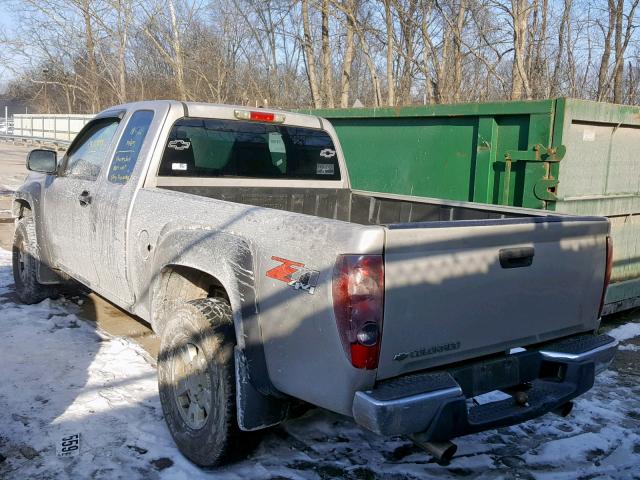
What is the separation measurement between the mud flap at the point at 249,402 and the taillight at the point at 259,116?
2.18m

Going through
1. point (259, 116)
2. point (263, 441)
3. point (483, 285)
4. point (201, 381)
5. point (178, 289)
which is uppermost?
point (259, 116)

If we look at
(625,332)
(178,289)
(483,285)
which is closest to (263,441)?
(178,289)

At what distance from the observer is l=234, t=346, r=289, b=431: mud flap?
285 centimetres

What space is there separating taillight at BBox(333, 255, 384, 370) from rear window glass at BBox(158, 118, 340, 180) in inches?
86.7

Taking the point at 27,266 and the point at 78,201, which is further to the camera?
the point at 27,266

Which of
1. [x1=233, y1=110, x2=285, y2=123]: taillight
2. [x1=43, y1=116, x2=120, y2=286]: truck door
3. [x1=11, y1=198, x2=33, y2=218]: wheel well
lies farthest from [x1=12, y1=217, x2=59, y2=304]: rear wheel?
[x1=233, y1=110, x2=285, y2=123]: taillight

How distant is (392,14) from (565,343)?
1325cm

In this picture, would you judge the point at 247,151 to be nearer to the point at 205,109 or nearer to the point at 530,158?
the point at 205,109

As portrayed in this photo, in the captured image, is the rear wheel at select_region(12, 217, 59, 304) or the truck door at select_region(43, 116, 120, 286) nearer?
the truck door at select_region(43, 116, 120, 286)

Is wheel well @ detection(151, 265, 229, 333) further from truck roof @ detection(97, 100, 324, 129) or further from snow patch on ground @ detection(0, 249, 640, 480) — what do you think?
truck roof @ detection(97, 100, 324, 129)

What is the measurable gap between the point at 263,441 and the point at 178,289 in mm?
1016

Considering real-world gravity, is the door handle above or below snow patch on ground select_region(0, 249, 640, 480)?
above

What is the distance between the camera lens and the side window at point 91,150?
4719 mm

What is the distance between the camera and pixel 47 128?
114 feet
